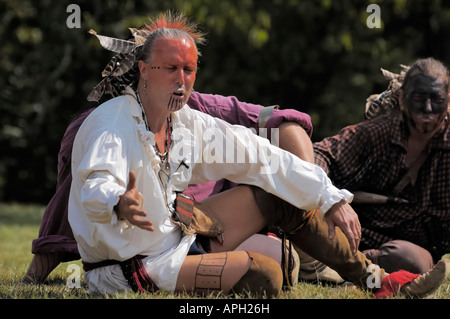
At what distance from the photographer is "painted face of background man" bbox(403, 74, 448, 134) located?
4.35 meters

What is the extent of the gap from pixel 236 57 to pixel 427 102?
24.1ft

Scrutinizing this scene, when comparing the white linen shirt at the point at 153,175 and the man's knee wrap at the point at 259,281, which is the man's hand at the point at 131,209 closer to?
the white linen shirt at the point at 153,175

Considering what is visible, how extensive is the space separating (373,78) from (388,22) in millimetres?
930

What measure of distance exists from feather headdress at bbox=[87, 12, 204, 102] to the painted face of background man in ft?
4.94

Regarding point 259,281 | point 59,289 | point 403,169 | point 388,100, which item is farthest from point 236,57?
point 259,281

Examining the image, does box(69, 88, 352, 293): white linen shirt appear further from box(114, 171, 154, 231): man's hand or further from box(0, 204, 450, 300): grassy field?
box(0, 204, 450, 300): grassy field

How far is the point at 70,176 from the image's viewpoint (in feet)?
13.3

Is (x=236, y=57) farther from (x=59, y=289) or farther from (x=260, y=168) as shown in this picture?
(x=59, y=289)

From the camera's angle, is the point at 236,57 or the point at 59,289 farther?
the point at 236,57

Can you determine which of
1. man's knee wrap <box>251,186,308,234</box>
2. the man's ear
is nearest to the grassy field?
man's knee wrap <box>251,186,308,234</box>

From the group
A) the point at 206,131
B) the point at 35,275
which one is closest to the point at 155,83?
the point at 206,131

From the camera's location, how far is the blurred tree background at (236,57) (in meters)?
10.8

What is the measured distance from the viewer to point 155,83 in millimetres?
3342

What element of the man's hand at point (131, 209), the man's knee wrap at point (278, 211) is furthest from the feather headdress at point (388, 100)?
the man's hand at point (131, 209)
